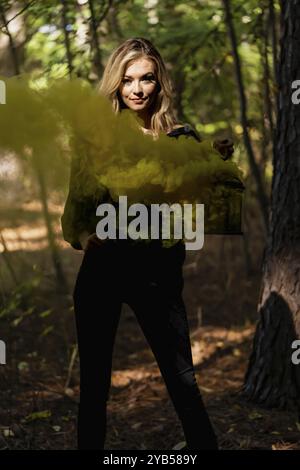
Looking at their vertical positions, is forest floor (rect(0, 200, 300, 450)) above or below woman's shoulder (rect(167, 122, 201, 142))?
below

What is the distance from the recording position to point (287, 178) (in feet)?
13.3

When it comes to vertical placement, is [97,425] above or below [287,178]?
below

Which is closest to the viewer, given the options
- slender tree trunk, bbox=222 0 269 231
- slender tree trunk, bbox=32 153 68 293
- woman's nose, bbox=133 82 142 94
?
slender tree trunk, bbox=32 153 68 293

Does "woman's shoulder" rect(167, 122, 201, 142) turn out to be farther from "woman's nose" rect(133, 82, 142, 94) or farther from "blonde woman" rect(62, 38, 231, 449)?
"woman's nose" rect(133, 82, 142, 94)

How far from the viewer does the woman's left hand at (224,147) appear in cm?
260

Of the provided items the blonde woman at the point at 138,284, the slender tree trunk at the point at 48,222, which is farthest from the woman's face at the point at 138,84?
the slender tree trunk at the point at 48,222

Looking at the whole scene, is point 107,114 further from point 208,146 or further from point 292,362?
point 292,362

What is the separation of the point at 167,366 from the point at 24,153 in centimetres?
106

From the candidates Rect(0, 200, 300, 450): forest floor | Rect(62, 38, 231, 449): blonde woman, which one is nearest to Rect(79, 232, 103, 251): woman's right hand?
Rect(62, 38, 231, 449): blonde woman

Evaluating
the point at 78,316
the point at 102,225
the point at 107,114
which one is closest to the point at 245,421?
the point at 78,316

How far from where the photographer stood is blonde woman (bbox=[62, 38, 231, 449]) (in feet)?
8.82

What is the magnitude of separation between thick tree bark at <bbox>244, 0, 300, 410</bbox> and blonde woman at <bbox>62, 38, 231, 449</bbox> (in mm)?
1398

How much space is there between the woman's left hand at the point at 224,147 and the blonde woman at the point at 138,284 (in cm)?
17

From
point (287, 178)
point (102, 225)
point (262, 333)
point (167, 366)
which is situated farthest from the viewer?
point (262, 333)
